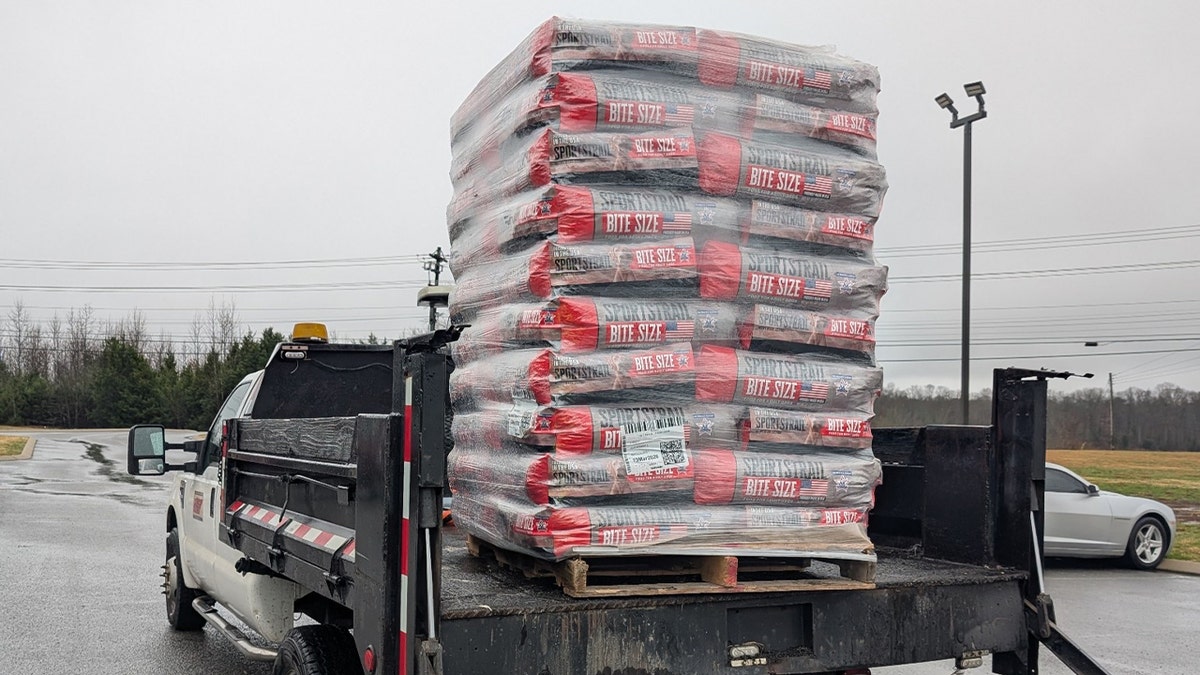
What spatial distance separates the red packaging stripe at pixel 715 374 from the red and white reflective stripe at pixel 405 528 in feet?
3.85

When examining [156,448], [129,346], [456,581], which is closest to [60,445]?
[129,346]

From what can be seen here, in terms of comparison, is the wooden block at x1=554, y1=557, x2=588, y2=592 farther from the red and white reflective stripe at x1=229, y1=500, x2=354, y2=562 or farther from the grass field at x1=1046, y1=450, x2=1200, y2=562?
the grass field at x1=1046, y1=450, x2=1200, y2=562

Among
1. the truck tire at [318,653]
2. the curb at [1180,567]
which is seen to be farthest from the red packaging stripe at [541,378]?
the curb at [1180,567]

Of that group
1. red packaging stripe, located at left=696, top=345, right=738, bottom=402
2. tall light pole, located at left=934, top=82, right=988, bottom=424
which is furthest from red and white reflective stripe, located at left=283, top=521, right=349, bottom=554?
tall light pole, located at left=934, top=82, right=988, bottom=424

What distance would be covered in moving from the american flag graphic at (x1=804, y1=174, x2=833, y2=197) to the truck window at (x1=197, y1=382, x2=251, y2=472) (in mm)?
3767

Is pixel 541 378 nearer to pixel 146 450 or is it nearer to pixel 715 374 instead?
pixel 715 374

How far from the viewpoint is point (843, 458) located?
4.08 metres

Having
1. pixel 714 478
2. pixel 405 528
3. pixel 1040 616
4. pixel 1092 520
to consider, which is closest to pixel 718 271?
→ pixel 714 478

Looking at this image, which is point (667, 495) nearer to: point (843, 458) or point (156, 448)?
point (843, 458)

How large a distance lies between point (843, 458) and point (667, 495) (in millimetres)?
813

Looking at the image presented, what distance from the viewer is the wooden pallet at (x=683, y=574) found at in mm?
3504

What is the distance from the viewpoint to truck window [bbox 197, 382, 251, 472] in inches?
254

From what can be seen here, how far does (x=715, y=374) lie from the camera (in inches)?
150

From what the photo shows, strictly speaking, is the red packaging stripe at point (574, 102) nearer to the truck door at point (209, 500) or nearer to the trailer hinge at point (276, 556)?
the trailer hinge at point (276, 556)
